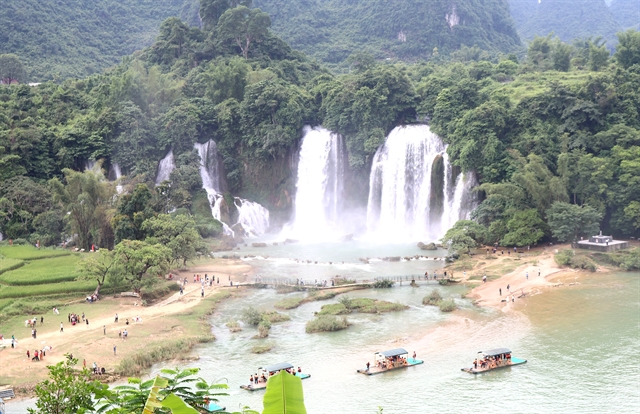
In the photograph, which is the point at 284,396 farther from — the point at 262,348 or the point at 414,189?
the point at 414,189

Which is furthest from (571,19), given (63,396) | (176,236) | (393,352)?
(63,396)

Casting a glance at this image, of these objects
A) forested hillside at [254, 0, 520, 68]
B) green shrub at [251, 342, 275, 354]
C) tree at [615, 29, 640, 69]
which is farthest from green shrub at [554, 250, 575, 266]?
forested hillside at [254, 0, 520, 68]

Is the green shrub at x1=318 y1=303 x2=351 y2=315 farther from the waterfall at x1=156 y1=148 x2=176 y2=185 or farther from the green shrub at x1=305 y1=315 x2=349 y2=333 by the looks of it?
the waterfall at x1=156 y1=148 x2=176 y2=185

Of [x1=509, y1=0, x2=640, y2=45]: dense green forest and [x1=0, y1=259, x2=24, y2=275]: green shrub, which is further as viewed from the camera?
[x1=509, y1=0, x2=640, y2=45]: dense green forest

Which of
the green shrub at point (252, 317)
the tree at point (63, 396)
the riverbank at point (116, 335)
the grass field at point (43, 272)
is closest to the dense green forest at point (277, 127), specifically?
the grass field at point (43, 272)

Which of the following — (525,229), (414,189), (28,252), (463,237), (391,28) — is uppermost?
(391,28)
